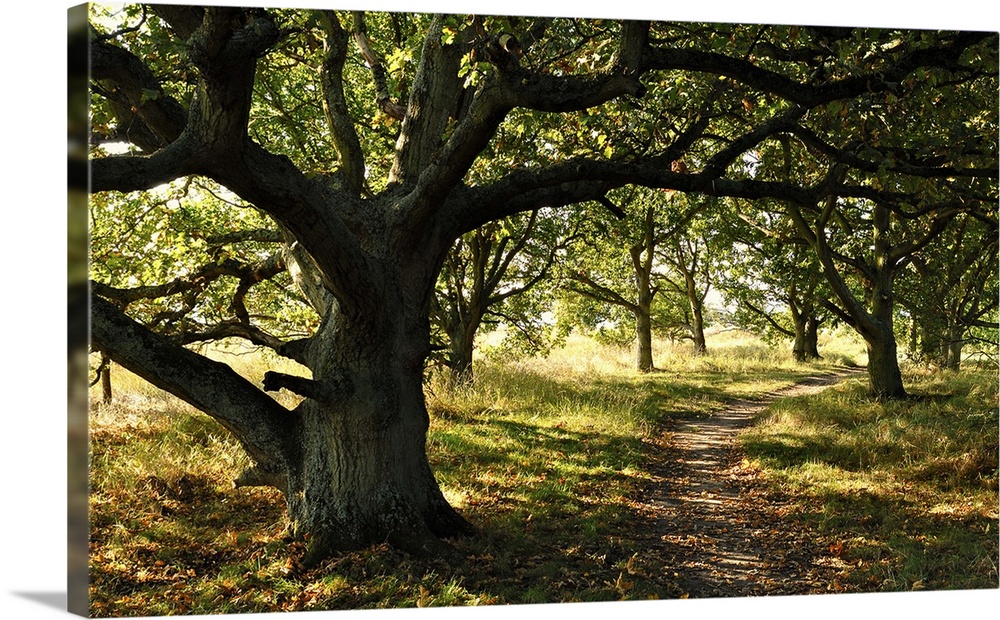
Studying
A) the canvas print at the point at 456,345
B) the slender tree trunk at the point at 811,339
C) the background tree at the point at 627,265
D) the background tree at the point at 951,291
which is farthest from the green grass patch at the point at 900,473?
the background tree at the point at 627,265

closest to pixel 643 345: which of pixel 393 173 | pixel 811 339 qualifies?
pixel 811 339

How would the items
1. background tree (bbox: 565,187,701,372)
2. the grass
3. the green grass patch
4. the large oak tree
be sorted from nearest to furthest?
the large oak tree
the grass
the green grass patch
background tree (bbox: 565,187,701,372)

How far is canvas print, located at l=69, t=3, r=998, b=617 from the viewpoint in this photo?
5164 mm

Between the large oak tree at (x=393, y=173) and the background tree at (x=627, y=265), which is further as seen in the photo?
the background tree at (x=627, y=265)

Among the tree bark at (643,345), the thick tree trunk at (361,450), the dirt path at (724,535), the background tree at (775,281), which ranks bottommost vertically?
the dirt path at (724,535)

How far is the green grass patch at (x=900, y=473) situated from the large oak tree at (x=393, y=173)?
2981mm

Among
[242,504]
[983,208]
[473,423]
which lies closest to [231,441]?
[242,504]

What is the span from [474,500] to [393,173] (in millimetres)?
3103

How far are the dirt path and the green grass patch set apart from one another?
0.28 meters

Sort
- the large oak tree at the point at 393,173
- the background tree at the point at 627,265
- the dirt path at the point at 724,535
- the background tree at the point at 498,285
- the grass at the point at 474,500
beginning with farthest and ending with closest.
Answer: the background tree at the point at 627,265
the background tree at the point at 498,285
the dirt path at the point at 724,535
the grass at the point at 474,500
the large oak tree at the point at 393,173

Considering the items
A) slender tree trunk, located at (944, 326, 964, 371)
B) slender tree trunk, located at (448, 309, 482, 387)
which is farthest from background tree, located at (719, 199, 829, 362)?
slender tree trunk, located at (448, 309, 482, 387)

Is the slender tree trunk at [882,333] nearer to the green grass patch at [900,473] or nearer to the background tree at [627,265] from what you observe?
the green grass patch at [900,473]

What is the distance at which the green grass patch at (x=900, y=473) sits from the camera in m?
6.51

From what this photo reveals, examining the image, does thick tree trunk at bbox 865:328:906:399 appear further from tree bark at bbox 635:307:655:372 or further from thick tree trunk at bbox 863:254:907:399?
tree bark at bbox 635:307:655:372
